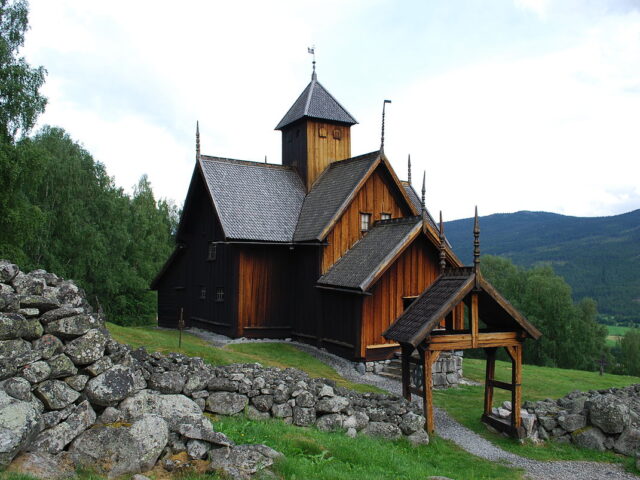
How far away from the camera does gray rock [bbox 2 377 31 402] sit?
7.95 meters

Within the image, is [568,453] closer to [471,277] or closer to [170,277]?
[471,277]

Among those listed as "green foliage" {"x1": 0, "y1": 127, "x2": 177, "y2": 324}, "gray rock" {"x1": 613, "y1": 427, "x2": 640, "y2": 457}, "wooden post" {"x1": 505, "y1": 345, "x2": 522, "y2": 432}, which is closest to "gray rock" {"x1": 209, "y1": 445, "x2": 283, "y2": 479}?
"wooden post" {"x1": 505, "y1": 345, "x2": 522, "y2": 432}

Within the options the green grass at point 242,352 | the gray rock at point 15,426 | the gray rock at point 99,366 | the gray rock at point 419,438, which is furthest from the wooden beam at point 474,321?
the gray rock at point 15,426

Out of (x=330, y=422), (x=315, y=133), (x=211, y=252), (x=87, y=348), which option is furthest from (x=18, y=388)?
(x=315, y=133)

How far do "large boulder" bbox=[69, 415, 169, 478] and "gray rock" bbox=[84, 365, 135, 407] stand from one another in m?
0.50

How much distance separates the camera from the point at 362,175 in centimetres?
2431

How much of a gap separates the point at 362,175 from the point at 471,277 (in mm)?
12003

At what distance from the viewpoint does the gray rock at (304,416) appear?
1152 centimetres

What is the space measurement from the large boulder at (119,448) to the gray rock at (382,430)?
5.08m

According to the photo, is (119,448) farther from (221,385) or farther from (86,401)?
(221,385)

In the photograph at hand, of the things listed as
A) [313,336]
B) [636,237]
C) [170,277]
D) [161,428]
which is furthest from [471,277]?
[636,237]

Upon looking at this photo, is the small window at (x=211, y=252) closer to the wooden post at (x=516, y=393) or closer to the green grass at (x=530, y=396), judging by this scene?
the green grass at (x=530, y=396)

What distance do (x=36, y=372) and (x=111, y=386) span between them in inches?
45.9

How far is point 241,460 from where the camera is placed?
8180 mm
